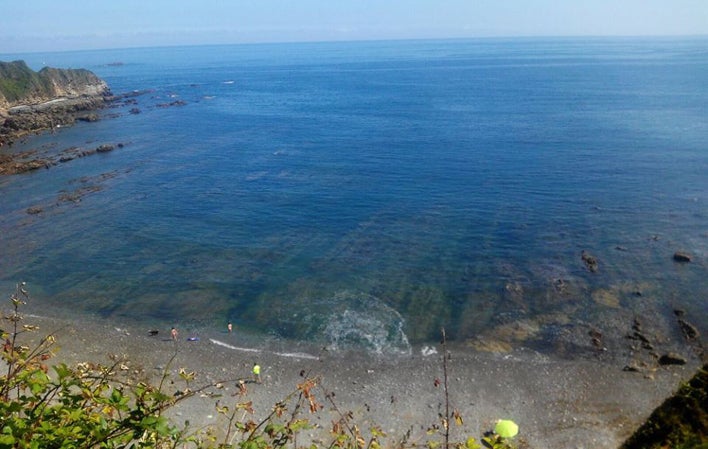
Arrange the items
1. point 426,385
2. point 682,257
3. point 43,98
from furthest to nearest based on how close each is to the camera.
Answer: point 43,98 < point 682,257 < point 426,385

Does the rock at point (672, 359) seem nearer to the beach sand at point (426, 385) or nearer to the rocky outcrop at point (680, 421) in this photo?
the beach sand at point (426, 385)

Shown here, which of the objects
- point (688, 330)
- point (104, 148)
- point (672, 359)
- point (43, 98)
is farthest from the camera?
point (43, 98)

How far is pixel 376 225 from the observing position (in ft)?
132

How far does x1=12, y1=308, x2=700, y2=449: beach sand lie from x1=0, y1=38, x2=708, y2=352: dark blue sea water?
1790 millimetres

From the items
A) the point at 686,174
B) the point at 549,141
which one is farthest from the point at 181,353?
the point at 549,141

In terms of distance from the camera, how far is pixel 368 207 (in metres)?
44.1

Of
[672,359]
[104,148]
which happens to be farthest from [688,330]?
[104,148]

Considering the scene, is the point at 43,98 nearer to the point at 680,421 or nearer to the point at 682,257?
the point at 682,257

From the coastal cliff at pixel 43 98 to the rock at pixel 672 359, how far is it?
7941 centimetres

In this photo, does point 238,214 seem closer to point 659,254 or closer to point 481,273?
point 481,273

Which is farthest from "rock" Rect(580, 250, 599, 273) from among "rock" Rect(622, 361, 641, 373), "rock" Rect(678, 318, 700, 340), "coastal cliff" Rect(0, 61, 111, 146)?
"coastal cliff" Rect(0, 61, 111, 146)

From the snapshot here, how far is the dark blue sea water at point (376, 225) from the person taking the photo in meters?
29.0

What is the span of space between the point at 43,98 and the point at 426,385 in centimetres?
10469

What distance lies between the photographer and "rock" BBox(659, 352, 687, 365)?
77.6 feet
